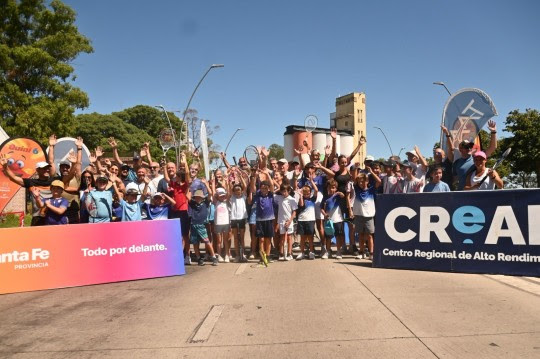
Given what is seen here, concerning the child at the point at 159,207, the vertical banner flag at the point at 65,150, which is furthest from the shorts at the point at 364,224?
the vertical banner flag at the point at 65,150

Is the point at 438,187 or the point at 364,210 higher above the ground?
the point at 438,187

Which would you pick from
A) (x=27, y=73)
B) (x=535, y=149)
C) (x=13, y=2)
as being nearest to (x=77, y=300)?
(x=27, y=73)

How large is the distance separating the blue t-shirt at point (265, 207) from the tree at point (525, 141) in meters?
27.5

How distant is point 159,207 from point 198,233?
1028 mm

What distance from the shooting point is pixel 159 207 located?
938 centimetres

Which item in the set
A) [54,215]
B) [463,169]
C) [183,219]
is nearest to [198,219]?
[183,219]

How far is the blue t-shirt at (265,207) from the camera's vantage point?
372 inches

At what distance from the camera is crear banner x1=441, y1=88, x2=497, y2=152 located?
11.8 m

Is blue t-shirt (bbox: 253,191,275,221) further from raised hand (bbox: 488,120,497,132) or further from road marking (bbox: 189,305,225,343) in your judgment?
raised hand (bbox: 488,120,497,132)

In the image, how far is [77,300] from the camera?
21.1 ft

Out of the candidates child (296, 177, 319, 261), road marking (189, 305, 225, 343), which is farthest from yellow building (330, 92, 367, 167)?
road marking (189, 305, 225, 343)

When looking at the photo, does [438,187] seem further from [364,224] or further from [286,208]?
[286,208]

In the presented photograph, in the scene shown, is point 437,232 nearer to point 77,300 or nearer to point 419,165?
point 419,165

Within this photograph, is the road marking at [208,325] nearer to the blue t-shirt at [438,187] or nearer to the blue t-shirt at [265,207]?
the blue t-shirt at [265,207]
